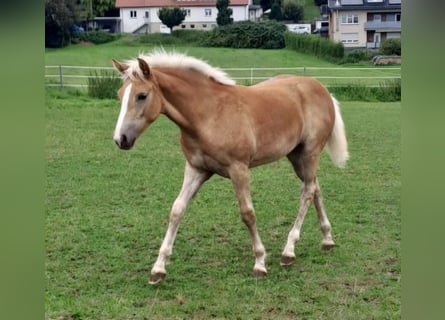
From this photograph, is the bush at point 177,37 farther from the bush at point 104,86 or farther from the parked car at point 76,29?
the bush at point 104,86

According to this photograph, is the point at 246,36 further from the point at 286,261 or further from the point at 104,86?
the point at 104,86

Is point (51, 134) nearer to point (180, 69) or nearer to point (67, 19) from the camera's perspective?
point (180, 69)

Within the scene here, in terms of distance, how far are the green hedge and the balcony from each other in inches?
4.8

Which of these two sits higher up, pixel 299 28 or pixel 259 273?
pixel 299 28

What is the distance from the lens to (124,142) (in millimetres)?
2268

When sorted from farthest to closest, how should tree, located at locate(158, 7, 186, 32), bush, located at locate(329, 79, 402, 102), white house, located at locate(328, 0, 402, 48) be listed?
1. bush, located at locate(329, 79, 402, 102)
2. tree, located at locate(158, 7, 186, 32)
3. white house, located at locate(328, 0, 402, 48)

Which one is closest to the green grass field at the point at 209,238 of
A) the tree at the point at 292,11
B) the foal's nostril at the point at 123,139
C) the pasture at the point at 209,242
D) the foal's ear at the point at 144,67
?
the pasture at the point at 209,242

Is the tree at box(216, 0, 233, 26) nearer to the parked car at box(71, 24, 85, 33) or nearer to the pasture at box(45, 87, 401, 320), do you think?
the parked car at box(71, 24, 85, 33)

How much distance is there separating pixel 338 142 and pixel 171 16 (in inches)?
66.5

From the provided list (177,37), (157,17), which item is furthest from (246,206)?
(157,17)

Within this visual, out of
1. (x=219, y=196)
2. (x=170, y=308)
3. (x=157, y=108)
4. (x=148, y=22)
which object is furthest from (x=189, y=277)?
(x=219, y=196)

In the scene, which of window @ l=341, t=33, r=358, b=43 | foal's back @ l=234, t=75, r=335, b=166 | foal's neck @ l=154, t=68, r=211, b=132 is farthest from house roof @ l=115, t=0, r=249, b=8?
foal's back @ l=234, t=75, r=335, b=166

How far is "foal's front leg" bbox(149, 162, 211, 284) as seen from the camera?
271 cm

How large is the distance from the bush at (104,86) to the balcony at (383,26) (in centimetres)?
612
